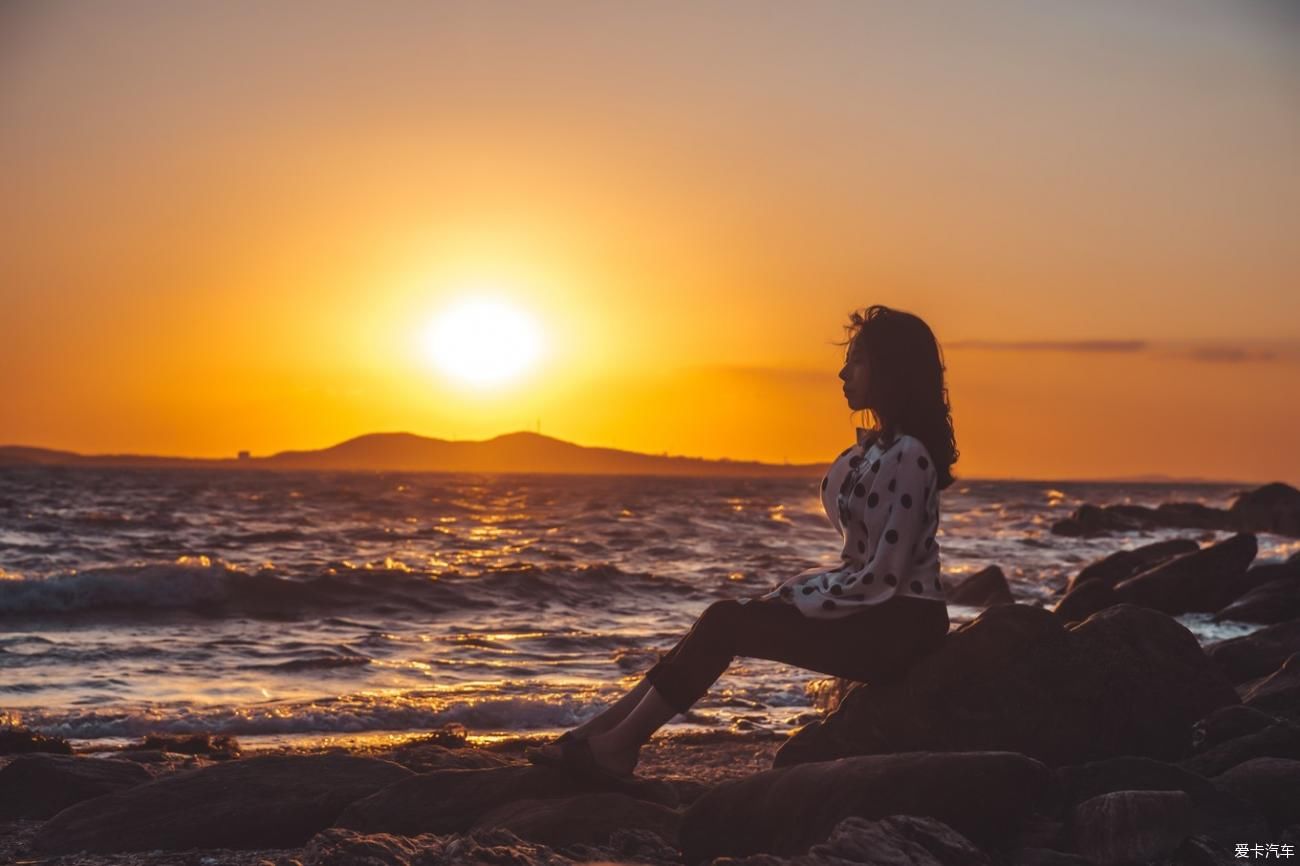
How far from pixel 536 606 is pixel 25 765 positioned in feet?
42.4

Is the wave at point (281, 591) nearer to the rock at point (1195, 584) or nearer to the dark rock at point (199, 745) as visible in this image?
the rock at point (1195, 584)

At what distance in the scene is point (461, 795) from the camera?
5.47m

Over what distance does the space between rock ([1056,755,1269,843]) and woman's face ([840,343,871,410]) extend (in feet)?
5.68

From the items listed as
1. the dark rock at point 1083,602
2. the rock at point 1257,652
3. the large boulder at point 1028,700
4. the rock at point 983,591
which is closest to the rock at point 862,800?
the large boulder at point 1028,700

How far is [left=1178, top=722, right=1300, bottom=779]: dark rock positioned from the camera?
19.7ft

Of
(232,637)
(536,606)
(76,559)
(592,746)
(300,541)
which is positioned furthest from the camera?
(300,541)

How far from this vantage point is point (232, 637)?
1521 cm

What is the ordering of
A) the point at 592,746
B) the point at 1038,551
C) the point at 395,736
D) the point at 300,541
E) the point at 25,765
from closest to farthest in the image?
1. the point at 592,746
2. the point at 25,765
3. the point at 395,736
4. the point at 300,541
5. the point at 1038,551

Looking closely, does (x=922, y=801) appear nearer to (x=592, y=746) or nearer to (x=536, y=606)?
(x=592, y=746)

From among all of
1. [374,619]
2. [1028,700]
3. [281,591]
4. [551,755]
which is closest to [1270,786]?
[1028,700]

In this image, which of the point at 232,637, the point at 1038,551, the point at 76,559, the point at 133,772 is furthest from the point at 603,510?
the point at 133,772

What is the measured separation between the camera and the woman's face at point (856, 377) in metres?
5.57

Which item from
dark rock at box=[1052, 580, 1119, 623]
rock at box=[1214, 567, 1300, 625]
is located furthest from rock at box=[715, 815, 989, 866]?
rock at box=[1214, 567, 1300, 625]

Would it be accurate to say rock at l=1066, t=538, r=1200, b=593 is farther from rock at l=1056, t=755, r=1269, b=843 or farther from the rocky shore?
rock at l=1056, t=755, r=1269, b=843
